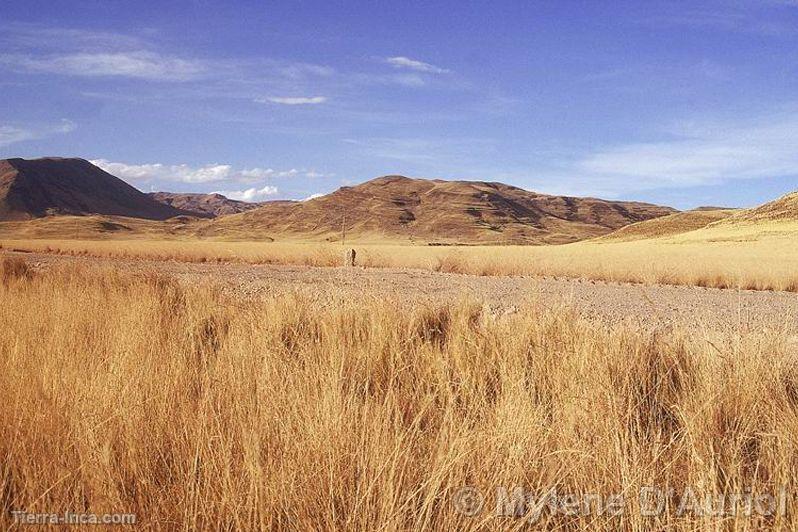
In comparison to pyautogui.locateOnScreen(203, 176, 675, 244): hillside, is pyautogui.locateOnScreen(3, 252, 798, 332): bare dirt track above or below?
below

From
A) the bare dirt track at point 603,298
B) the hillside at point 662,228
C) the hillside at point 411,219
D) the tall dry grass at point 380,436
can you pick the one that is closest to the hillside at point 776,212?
the hillside at point 662,228

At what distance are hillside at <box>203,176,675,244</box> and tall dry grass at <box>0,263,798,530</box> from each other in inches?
3974

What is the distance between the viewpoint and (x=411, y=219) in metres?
144

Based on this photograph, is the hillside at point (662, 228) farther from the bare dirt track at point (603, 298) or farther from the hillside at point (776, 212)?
the bare dirt track at point (603, 298)

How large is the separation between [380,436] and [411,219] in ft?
466

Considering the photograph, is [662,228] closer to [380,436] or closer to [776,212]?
[776,212]

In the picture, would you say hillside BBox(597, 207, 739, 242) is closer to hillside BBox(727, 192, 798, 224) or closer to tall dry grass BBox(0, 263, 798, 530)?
hillside BBox(727, 192, 798, 224)

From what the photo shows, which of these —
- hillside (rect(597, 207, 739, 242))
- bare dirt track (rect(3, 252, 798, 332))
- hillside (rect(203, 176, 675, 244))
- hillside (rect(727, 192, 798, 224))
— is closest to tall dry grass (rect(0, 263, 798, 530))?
bare dirt track (rect(3, 252, 798, 332))

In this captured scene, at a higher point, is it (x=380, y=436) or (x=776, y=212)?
(x=776, y=212)

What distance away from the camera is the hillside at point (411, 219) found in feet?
407

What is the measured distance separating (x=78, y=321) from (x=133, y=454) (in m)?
3.90

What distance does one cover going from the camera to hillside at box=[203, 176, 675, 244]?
124131mm

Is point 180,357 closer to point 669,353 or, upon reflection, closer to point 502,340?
point 502,340

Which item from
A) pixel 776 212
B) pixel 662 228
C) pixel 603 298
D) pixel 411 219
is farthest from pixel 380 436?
pixel 411 219
